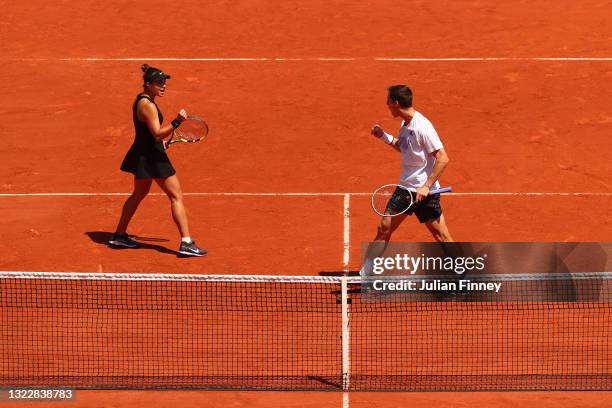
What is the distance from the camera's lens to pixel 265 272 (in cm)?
1456

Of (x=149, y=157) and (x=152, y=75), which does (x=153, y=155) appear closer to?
(x=149, y=157)

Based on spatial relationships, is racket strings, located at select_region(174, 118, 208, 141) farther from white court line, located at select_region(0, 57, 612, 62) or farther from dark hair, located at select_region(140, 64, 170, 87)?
white court line, located at select_region(0, 57, 612, 62)

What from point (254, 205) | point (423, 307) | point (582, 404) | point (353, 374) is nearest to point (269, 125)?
point (254, 205)

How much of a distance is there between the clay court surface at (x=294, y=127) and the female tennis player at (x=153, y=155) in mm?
540

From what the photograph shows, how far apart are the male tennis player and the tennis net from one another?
814mm

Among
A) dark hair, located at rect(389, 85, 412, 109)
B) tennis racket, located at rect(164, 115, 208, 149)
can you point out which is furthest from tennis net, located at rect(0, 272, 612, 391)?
dark hair, located at rect(389, 85, 412, 109)

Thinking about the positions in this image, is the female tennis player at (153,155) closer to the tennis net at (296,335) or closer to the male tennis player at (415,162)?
the tennis net at (296,335)

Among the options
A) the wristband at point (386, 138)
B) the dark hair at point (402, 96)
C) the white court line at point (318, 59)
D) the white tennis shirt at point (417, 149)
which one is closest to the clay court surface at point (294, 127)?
the white court line at point (318, 59)

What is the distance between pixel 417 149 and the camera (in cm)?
1317

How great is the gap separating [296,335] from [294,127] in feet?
22.2

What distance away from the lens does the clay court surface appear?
15242 millimetres

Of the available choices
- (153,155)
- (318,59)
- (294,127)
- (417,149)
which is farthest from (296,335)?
(318,59)

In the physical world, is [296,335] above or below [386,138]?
below

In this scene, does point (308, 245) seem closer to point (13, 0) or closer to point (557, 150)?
point (557, 150)
